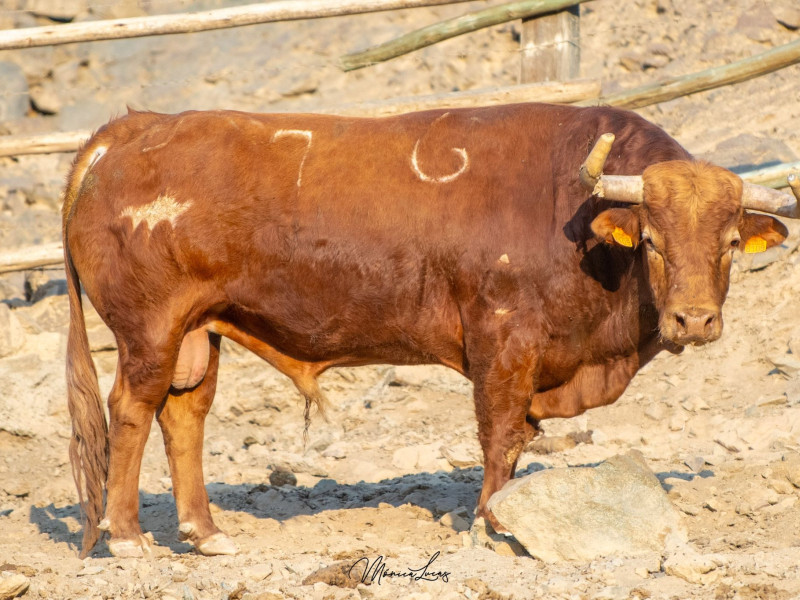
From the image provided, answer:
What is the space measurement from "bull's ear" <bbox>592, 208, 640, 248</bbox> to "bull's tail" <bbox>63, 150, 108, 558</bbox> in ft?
9.61

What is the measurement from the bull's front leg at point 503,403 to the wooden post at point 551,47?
3.87 meters

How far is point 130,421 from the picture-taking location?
6.01 m

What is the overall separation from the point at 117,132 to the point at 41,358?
10.5 feet

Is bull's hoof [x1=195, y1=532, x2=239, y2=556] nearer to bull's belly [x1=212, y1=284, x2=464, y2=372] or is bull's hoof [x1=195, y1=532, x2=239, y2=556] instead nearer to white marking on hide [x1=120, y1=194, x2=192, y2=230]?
bull's belly [x1=212, y1=284, x2=464, y2=372]

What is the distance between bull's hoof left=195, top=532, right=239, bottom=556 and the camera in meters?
5.82

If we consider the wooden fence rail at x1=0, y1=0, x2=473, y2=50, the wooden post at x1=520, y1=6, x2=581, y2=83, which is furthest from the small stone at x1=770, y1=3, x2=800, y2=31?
the wooden fence rail at x1=0, y1=0, x2=473, y2=50

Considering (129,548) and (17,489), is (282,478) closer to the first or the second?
(129,548)

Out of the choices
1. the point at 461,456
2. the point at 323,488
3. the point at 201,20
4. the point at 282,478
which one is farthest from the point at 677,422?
the point at 201,20

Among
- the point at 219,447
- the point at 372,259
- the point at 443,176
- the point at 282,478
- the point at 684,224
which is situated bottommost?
the point at 219,447

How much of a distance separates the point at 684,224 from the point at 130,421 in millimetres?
3062

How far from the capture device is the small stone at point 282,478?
23.6 ft

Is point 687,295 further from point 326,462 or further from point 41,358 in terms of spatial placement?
point 41,358

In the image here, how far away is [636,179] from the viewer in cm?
532

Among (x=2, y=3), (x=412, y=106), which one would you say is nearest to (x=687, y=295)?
(x=412, y=106)
